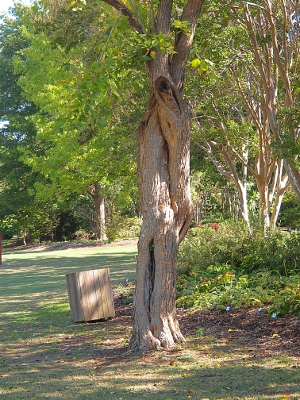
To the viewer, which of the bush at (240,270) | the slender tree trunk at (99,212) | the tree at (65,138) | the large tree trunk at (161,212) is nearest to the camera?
the large tree trunk at (161,212)

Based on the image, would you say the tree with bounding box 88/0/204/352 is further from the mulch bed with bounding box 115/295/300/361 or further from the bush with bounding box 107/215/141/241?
the bush with bounding box 107/215/141/241

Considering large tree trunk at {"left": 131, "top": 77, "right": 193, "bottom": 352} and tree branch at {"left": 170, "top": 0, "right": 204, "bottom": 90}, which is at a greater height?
tree branch at {"left": 170, "top": 0, "right": 204, "bottom": 90}

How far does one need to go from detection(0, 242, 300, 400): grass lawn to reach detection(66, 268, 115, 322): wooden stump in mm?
190

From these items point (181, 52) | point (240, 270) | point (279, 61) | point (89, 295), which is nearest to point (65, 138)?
point (279, 61)

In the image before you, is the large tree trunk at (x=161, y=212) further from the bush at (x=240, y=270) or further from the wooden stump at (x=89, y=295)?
the wooden stump at (x=89, y=295)

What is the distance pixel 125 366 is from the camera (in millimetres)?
6941

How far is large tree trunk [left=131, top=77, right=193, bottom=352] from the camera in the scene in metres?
7.52

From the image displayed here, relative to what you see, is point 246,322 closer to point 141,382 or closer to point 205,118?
point 141,382

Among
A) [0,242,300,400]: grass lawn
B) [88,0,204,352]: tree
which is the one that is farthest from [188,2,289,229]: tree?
[0,242,300,400]: grass lawn

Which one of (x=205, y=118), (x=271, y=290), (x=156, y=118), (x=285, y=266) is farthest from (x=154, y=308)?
(x=205, y=118)

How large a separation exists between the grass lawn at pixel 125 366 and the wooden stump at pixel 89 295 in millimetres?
190

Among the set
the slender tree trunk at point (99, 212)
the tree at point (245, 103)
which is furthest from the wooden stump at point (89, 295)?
the slender tree trunk at point (99, 212)

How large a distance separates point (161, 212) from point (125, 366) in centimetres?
191

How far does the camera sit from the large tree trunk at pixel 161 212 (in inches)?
296
